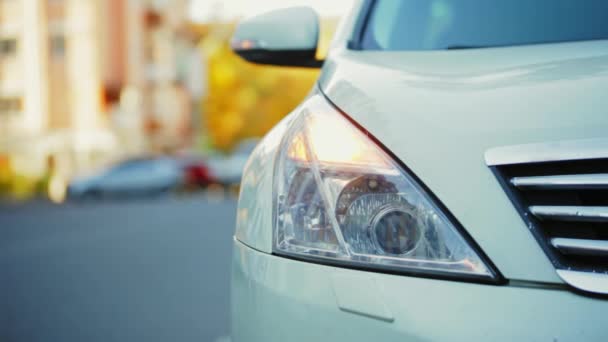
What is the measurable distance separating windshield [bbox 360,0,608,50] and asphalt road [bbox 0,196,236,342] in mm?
2257

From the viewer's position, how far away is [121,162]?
22.2 meters

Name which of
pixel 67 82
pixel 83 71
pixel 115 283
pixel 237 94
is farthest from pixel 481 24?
pixel 237 94

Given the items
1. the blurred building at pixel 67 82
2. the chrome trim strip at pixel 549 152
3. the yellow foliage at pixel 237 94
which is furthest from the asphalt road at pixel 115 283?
the yellow foliage at pixel 237 94

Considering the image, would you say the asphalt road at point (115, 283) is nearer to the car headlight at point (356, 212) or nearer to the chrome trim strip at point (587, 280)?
the car headlight at point (356, 212)

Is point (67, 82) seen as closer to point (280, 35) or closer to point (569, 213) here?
point (280, 35)

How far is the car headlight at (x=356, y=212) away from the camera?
1.21 meters

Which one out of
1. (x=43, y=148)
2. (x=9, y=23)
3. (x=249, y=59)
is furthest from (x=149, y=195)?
(x=249, y=59)

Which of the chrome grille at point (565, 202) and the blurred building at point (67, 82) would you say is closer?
the chrome grille at point (565, 202)

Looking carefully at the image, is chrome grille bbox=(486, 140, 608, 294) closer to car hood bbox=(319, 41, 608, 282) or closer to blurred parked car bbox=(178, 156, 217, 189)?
car hood bbox=(319, 41, 608, 282)

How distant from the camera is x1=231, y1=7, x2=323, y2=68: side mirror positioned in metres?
2.04

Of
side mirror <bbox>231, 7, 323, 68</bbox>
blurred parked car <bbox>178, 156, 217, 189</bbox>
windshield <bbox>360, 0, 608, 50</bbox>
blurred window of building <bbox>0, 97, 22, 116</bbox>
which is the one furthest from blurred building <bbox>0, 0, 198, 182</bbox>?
windshield <bbox>360, 0, 608, 50</bbox>

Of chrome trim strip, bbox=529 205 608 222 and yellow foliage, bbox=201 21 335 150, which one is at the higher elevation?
chrome trim strip, bbox=529 205 608 222

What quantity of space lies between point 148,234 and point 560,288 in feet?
29.1

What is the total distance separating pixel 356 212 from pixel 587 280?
0.43 meters
